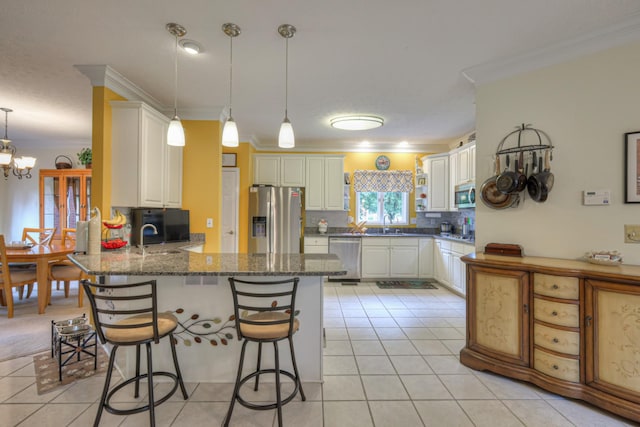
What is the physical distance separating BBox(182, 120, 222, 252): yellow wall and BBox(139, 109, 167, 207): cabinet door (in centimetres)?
38

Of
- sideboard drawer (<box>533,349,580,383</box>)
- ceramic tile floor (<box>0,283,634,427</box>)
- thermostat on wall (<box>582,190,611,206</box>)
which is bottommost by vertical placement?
ceramic tile floor (<box>0,283,634,427</box>)

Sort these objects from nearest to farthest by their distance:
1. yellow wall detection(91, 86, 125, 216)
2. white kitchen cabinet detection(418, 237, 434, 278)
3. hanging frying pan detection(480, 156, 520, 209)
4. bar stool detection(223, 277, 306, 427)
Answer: bar stool detection(223, 277, 306, 427), hanging frying pan detection(480, 156, 520, 209), yellow wall detection(91, 86, 125, 216), white kitchen cabinet detection(418, 237, 434, 278)

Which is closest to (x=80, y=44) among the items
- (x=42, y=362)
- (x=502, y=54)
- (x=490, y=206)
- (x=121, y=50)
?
(x=121, y=50)

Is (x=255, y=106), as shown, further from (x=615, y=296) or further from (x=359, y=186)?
(x=615, y=296)

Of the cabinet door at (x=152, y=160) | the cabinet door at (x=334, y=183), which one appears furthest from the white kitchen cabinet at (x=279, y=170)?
the cabinet door at (x=152, y=160)

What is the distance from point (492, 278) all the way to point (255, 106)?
10.4ft

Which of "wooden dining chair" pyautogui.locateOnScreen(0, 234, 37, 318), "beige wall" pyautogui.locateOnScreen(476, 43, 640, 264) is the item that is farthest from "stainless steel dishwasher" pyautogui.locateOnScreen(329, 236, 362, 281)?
"wooden dining chair" pyautogui.locateOnScreen(0, 234, 37, 318)

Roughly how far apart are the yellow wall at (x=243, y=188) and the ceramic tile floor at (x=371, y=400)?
2831mm

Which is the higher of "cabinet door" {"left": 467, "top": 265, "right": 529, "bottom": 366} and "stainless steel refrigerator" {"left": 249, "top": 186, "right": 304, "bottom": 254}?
"stainless steel refrigerator" {"left": 249, "top": 186, "right": 304, "bottom": 254}

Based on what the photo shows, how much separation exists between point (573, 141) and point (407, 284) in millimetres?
3311

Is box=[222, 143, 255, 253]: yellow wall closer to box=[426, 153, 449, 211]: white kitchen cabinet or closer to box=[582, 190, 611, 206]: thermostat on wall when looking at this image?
box=[426, 153, 449, 211]: white kitchen cabinet

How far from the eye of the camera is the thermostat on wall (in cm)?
220

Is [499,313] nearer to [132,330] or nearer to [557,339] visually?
[557,339]

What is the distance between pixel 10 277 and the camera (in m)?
3.45
